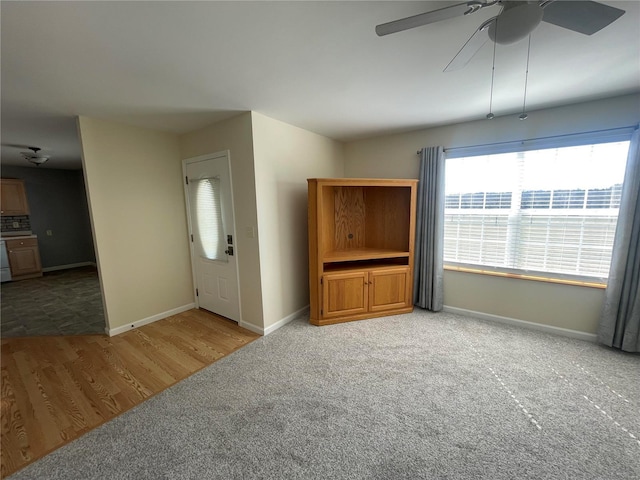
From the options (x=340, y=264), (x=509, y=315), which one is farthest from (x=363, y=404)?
(x=509, y=315)

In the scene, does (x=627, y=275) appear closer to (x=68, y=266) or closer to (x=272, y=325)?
(x=272, y=325)

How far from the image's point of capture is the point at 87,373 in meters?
2.31

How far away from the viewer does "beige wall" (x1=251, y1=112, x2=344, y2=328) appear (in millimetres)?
2809

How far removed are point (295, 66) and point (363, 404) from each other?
2.49m

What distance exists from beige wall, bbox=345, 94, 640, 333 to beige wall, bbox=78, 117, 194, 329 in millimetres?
2865

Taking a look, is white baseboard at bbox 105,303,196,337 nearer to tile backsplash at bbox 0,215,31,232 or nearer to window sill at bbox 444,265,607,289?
window sill at bbox 444,265,607,289

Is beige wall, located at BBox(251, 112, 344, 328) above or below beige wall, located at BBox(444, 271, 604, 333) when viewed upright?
above

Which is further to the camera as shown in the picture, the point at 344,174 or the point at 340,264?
the point at 344,174

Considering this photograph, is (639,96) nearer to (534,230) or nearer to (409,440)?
(534,230)

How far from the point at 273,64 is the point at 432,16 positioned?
3.51 feet

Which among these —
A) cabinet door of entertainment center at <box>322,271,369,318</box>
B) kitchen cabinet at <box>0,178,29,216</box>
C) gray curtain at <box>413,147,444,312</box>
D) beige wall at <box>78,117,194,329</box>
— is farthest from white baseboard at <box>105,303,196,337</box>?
kitchen cabinet at <box>0,178,29,216</box>

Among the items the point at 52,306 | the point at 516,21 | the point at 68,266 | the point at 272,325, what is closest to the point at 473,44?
the point at 516,21

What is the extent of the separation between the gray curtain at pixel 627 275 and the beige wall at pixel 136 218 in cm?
490

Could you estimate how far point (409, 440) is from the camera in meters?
1.58
